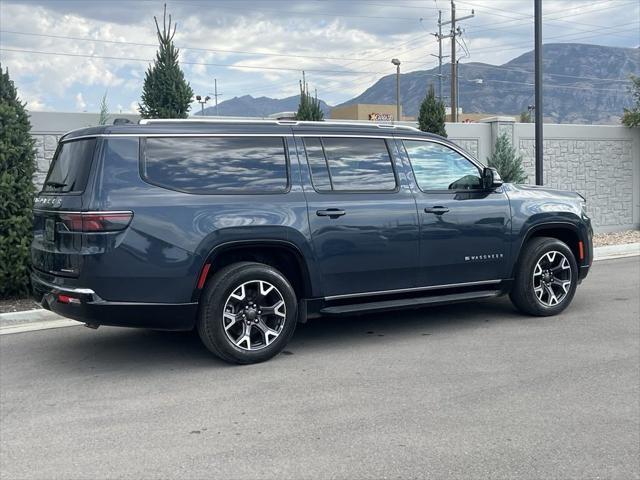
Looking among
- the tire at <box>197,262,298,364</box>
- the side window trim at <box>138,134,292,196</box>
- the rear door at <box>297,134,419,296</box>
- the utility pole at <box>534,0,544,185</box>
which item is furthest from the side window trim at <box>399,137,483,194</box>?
the utility pole at <box>534,0,544,185</box>

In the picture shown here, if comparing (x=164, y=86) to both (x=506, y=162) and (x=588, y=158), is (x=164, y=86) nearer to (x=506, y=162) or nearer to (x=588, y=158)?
(x=506, y=162)

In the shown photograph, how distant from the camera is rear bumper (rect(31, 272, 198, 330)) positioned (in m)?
5.22

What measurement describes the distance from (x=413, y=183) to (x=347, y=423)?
2.84 meters

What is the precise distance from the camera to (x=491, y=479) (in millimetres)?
3625

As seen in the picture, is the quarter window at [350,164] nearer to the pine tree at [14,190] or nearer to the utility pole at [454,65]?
the pine tree at [14,190]

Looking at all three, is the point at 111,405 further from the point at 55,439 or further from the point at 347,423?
the point at 347,423

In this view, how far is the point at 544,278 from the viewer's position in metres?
7.28

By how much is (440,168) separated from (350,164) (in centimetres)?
105

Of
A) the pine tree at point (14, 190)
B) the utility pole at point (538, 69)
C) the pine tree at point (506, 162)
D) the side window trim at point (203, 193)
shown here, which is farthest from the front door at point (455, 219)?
the pine tree at point (506, 162)

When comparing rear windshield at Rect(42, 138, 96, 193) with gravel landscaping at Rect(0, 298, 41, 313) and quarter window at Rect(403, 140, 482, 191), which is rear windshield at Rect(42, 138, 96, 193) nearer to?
gravel landscaping at Rect(0, 298, 41, 313)

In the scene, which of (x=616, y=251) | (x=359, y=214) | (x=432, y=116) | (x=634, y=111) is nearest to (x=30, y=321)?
(x=359, y=214)

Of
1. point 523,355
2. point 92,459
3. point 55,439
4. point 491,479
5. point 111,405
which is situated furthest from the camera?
point 523,355

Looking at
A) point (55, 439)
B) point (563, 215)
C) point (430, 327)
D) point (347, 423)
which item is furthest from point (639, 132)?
point (55, 439)

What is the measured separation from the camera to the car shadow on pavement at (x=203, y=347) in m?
6.02
